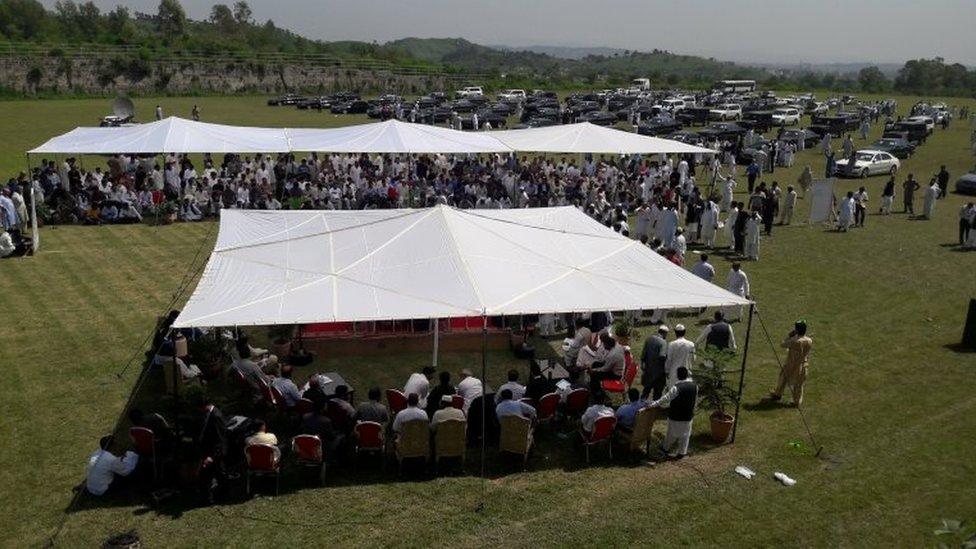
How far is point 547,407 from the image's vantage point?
30.4 feet

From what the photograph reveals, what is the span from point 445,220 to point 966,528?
857cm

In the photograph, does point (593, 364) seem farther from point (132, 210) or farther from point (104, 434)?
point (132, 210)

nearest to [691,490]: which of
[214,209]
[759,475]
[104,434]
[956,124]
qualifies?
[759,475]

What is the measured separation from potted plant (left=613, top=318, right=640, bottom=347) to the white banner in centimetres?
1102

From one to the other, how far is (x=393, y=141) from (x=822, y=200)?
12.6 metres

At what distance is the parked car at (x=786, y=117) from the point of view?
45938mm

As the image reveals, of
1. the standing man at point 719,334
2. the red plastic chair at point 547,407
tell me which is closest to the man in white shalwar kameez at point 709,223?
the standing man at point 719,334

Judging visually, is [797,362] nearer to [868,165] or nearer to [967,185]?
[967,185]

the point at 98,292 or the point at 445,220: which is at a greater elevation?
the point at 445,220

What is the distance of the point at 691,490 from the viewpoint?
8.30m

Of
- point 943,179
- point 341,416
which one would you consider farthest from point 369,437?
point 943,179

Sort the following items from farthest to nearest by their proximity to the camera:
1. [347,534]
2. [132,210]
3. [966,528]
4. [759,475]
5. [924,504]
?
[132,210]
[759,475]
[924,504]
[347,534]
[966,528]

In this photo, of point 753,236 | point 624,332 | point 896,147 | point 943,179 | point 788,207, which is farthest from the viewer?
point 896,147

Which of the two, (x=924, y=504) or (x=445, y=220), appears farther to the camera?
(x=445, y=220)
